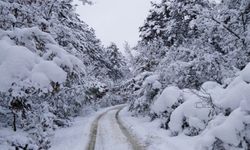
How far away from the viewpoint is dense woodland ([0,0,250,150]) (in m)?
4.63

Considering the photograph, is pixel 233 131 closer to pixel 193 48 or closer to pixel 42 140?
pixel 42 140

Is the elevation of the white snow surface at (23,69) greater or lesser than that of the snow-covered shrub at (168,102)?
greater

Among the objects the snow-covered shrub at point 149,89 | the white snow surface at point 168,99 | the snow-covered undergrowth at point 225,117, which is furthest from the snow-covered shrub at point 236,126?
the snow-covered shrub at point 149,89

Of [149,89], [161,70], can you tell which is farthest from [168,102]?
[149,89]

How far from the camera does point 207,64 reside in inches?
582

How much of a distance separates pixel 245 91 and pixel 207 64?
7.63m

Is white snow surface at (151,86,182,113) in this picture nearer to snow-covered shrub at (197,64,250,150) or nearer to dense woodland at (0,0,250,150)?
dense woodland at (0,0,250,150)

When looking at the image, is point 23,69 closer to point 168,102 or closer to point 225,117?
point 225,117

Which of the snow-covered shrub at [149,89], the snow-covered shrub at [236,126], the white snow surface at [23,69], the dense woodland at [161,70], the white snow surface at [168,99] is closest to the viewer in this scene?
the white snow surface at [23,69]

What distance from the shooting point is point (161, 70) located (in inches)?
723

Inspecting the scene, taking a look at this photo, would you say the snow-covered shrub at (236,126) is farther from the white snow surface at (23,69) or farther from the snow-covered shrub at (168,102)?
the snow-covered shrub at (168,102)

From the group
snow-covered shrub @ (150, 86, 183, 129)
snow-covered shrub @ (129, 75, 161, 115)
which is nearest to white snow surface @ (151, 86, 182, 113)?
snow-covered shrub @ (150, 86, 183, 129)

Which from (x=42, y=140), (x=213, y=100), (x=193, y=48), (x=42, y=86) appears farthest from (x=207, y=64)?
(x=42, y=86)

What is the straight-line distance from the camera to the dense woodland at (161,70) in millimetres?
4633
